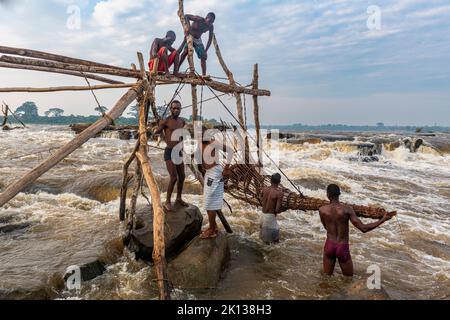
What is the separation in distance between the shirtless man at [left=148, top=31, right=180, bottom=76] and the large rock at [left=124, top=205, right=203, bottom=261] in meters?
2.64

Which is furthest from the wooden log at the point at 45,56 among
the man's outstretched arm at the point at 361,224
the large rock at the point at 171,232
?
the man's outstretched arm at the point at 361,224

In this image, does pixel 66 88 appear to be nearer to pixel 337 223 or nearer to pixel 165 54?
pixel 165 54

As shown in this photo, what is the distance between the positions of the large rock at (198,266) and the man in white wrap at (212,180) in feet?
0.80

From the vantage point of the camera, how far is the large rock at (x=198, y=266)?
489 centimetres

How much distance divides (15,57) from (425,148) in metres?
27.2

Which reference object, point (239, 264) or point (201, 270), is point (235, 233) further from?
point (201, 270)

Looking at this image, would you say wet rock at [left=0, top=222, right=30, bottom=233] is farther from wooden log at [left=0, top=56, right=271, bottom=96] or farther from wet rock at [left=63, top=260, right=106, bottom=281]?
wooden log at [left=0, top=56, right=271, bottom=96]

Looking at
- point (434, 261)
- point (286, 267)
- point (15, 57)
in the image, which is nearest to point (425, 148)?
point (434, 261)

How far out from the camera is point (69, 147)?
14.1ft

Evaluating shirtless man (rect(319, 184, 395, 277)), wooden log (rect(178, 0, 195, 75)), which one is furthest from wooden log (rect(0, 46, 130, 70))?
shirtless man (rect(319, 184, 395, 277))

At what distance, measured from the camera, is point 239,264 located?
580 centimetres

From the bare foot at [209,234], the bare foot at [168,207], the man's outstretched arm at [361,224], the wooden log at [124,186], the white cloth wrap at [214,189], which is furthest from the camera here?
the wooden log at [124,186]

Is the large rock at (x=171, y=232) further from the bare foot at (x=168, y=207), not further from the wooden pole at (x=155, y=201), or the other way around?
the wooden pole at (x=155, y=201)
